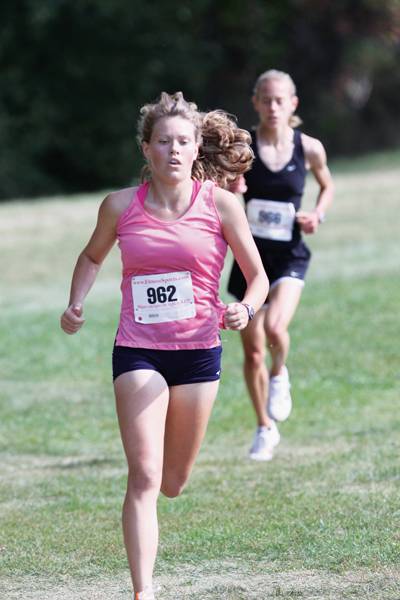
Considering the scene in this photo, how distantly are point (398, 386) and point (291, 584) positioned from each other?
5.50 metres

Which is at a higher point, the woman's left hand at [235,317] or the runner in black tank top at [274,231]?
the woman's left hand at [235,317]

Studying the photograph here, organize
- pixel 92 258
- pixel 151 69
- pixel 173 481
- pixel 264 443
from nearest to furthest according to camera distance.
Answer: pixel 92 258, pixel 173 481, pixel 264 443, pixel 151 69

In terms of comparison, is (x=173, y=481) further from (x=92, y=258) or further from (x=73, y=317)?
(x=92, y=258)

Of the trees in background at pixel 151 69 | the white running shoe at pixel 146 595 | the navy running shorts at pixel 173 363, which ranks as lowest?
the trees in background at pixel 151 69

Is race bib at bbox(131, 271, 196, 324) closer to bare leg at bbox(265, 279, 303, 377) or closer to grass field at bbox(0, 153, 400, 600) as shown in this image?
grass field at bbox(0, 153, 400, 600)

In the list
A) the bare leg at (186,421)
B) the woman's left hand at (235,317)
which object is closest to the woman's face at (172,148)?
the woman's left hand at (235,317)

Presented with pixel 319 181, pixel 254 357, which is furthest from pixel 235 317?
pixel 319 181

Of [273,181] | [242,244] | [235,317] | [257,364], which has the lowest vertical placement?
[257,364]

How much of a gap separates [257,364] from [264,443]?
1.70ft

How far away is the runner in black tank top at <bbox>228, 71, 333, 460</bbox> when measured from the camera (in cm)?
824

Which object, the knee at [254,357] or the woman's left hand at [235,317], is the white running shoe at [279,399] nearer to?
the knee at [254,357]

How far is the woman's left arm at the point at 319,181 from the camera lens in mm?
8281

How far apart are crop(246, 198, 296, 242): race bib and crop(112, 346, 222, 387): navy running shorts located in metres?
3.27

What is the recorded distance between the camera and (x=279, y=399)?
824 cm
